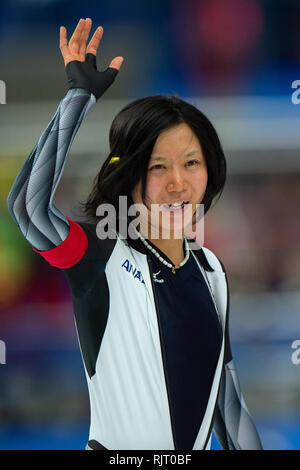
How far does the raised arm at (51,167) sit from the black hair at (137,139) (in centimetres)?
11

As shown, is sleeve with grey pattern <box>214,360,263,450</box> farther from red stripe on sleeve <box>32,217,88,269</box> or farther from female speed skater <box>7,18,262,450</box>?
red stripe on sleeve <box>32,217,88,269</box>

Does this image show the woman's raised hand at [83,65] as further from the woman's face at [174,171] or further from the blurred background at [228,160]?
the blurred background at [228,160]

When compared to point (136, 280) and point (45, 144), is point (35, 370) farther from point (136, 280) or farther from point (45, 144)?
point (45, 144)

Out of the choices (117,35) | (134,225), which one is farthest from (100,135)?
(134,225)

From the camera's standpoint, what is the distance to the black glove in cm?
90

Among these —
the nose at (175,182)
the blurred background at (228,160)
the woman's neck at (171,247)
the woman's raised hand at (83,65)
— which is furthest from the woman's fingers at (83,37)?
the blurred background at (228,160)

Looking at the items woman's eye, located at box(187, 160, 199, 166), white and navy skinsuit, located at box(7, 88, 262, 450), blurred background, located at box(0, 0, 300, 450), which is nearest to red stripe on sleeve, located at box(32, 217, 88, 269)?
white and navy skinsuit, located at box(7, 88, 262, 450)

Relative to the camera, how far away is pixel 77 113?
34.4 inches

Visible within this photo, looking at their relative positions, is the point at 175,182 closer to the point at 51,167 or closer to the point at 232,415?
the point at 51,167

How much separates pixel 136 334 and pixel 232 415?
33cm

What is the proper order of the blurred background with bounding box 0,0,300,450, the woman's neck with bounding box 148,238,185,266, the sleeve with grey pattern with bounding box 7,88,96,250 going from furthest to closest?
the blurred background with bounding box 0,0,300,450 → the woman's neck with bounding box 148,238,185,266 → the sleeve with grey pattern with bounding box 7,88,96,250

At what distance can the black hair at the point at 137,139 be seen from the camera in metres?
1.00

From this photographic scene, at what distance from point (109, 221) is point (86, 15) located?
3.10 ft

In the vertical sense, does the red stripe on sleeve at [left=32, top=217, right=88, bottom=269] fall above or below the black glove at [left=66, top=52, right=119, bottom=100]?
below
